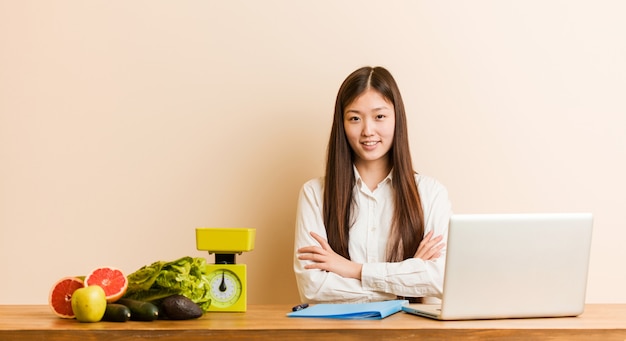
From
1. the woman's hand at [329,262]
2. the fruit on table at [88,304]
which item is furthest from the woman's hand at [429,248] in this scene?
the fruit on table at [88,304]

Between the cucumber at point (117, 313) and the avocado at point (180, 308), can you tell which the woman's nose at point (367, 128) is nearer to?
the avocado at point (180, 308)

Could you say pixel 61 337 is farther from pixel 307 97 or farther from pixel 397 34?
pixel 397 34

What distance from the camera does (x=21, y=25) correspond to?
11.4 feet

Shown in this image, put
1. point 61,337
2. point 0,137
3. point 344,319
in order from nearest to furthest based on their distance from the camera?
point 61,337
point 344,319
point 0,137

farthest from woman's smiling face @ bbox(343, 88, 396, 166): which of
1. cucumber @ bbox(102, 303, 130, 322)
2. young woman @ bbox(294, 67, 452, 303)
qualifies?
cucumber @ bbox(102, 303, 130, 322)

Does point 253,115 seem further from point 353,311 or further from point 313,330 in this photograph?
point 313,330

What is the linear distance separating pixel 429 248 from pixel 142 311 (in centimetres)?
123

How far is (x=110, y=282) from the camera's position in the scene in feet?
7.30

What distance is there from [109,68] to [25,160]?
566mm

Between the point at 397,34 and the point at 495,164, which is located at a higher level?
the point at 397,34

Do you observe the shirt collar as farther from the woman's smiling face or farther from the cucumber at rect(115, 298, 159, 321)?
the cucumber at rect(115, 298, 159, 321)

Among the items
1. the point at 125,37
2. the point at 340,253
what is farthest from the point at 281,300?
the point at 125,37

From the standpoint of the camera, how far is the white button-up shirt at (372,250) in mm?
2783

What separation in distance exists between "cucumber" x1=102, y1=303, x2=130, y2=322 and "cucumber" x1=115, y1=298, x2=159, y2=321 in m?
0.02
